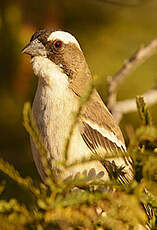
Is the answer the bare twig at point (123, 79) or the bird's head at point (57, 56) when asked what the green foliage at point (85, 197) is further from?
the bare twig at point (123, 79)

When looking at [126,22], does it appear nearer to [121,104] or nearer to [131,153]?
[121,104]

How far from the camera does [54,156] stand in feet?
9.52

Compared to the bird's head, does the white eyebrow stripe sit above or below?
above

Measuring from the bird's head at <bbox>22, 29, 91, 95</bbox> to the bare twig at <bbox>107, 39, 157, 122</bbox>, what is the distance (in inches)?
20.0

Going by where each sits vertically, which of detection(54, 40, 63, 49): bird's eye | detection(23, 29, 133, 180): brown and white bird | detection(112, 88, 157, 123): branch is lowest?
detection(112, 88, 157, 123): branch

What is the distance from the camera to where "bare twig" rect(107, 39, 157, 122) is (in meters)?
3.96

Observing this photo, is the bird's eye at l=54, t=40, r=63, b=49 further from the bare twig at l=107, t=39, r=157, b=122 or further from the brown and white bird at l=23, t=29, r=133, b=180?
the bare twig at l=107, t=39, r=157, b=122

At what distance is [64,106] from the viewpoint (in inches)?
122

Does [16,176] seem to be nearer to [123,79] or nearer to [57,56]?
[57,56]

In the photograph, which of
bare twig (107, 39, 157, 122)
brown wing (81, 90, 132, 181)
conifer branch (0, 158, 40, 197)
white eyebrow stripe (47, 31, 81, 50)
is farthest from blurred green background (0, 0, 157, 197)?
conifer branch (0, 158, 40, 197)

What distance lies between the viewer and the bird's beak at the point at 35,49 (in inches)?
130

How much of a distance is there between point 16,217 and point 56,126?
141 cm

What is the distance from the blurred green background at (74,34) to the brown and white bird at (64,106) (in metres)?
0.58

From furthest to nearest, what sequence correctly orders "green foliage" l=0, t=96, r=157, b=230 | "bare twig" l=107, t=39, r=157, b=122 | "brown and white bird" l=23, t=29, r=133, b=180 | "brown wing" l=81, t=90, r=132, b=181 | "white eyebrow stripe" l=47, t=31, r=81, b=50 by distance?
1. "bare twig" l=107, t=39, r=157, b=122
2. "white eyebrow stripe" l=47, t=31, r=81, b=50
3. "brown wing" l=81, t=90, r=132, b=181
4. "brown and white bird" l=23, t=29, r=133, b=180
5. "green foliage" l=0, t=96, r=157, b=230
